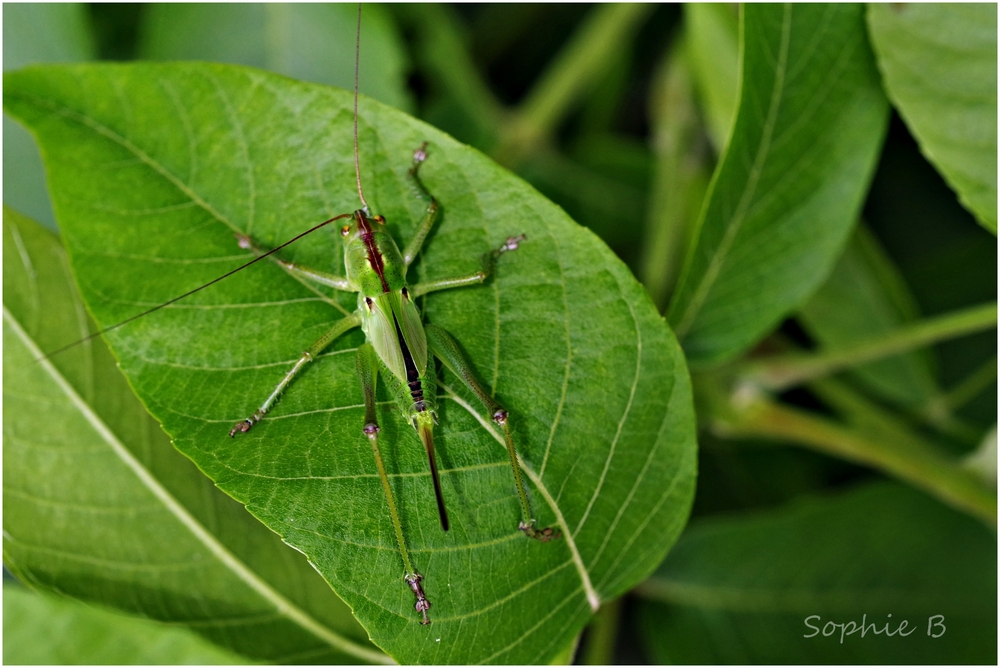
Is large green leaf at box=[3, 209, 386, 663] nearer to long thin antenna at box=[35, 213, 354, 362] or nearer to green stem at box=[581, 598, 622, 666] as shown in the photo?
long thin antenna at box=[35, 213, 354, 362]

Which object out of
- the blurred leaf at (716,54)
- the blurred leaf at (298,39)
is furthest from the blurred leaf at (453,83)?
the blurred leaf at (716,54)

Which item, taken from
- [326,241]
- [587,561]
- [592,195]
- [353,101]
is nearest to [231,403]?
[326,241]

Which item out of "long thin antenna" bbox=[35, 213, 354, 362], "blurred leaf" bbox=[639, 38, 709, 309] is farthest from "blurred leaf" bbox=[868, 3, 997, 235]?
"long thin antenna" bbox=[35, 213, 354, 362]

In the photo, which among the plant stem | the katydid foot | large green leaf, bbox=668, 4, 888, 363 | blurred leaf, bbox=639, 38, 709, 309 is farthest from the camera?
the plant stem

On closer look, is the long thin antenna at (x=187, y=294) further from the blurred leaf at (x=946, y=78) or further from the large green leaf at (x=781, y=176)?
the blurred leaf at (x=946, y=78)

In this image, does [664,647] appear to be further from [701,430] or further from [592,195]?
[592,195]

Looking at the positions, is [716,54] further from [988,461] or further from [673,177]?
[988,461]
